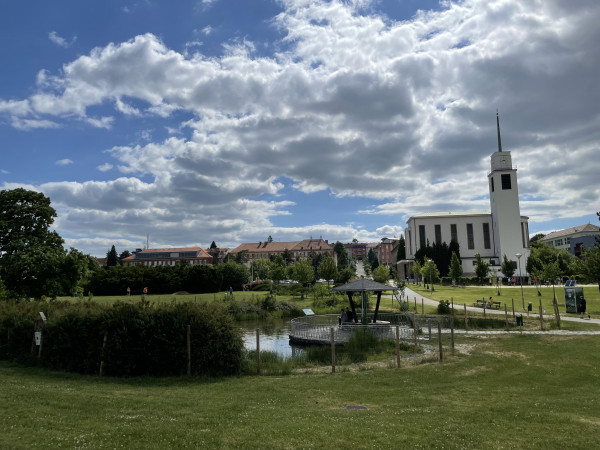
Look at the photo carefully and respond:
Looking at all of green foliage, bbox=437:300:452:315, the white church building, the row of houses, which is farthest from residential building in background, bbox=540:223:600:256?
green foliage, bbox=437:300:452:315

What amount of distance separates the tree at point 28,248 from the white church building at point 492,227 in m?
90.9

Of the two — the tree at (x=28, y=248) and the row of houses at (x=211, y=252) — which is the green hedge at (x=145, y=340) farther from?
the row of houses at (x=211, y=252)

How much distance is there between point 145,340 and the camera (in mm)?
15039

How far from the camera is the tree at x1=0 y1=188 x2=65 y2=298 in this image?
31297 millimetres

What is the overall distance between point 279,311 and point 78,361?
109 feet

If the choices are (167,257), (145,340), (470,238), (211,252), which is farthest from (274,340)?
(211,252)

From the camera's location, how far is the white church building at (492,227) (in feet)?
333

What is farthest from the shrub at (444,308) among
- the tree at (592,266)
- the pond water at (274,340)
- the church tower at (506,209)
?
the church tower at (506,209)

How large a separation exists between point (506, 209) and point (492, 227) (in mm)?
7424

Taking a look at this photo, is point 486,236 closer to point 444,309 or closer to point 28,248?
point 444,309

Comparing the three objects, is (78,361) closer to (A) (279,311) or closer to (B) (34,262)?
(B) (34,262)

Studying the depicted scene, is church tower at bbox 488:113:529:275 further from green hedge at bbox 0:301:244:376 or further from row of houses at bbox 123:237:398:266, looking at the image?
green hedge at bbox 0:301:244:376

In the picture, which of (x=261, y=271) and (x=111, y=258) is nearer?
(x=261, y=271)

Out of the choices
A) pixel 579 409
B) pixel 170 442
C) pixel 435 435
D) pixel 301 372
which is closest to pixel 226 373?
pixel 301 372
